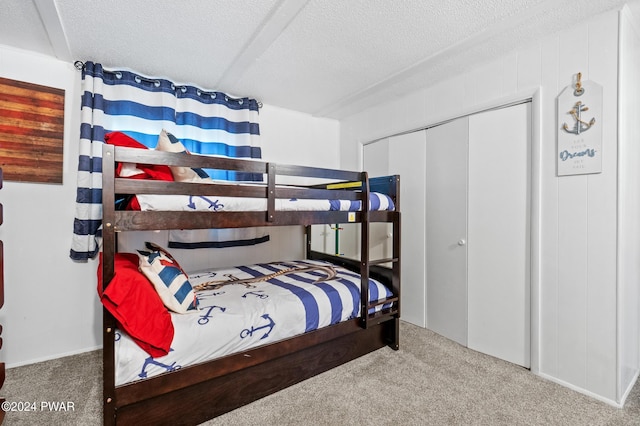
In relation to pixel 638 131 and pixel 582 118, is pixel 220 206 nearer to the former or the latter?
pixel 582 118

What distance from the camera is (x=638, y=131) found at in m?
2.05

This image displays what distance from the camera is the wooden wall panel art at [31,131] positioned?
220cm

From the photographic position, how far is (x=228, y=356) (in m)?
1.66

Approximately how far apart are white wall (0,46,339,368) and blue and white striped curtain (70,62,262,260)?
16 centimetres

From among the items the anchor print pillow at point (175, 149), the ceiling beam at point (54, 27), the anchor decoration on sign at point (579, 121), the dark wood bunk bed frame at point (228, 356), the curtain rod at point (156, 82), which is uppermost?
the ceiling beam at point (54, 27)

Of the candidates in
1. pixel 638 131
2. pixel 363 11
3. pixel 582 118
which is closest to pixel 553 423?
→ pixel 582 118

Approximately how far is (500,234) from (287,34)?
7.07ft

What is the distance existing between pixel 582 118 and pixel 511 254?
1009 mm

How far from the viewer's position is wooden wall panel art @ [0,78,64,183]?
220cm

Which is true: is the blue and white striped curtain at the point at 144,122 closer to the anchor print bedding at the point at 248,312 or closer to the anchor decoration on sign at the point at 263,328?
the anchor print bedding at the point at 248,312

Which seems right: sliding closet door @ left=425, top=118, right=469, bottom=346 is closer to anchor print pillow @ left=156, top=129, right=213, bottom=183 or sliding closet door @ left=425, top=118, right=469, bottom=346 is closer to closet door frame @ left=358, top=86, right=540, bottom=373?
closet door frame @ left=358, top=86, right=540, bottom=373

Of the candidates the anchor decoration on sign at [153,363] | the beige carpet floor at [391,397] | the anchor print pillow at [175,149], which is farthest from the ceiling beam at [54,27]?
the beige carpet floor at [391,397]

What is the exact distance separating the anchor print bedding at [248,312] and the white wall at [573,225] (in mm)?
1151

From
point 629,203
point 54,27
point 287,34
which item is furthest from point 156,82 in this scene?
point 629,203
